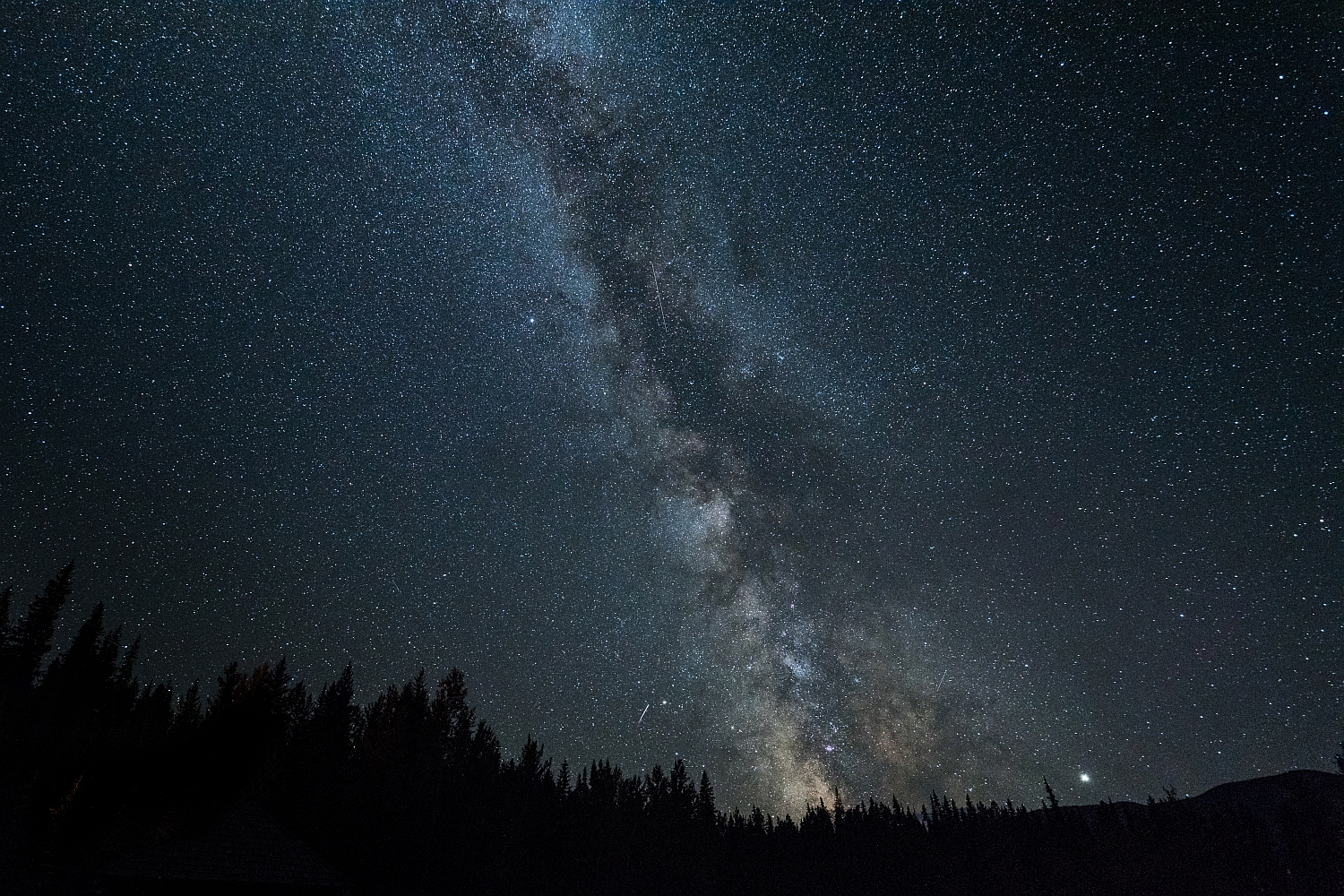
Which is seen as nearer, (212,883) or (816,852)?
(212,883)

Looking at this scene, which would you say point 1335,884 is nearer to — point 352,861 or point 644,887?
point 644,887

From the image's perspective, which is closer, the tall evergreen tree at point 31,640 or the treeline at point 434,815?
the treeline at point 434,815

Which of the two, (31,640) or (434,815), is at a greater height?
(31,640)

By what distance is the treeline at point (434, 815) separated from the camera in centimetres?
4309

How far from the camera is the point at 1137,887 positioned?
7112cm

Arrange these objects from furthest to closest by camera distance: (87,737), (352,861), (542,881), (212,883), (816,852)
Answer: (816,852), (542,881), (87,737), (352,861), (212,883)

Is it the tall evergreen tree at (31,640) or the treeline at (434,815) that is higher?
the tall evergreen tree at (31,640)

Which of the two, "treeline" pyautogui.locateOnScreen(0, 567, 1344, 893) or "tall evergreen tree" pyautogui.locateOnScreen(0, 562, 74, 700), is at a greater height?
"tall evergreen tree" pyautogui.locateOnScreen(0, 562, 74, 700)

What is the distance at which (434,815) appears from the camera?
52812 mm

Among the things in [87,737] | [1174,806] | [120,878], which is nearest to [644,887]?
[87,737]

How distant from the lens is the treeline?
43.1m

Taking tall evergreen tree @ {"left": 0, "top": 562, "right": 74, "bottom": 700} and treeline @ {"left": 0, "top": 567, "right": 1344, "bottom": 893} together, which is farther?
tall evergreen tree @ {"left": 0, "top": 562, "right": 74, "bottom": 700}

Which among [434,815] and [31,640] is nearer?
[434,815]

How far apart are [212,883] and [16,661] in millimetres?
66077
